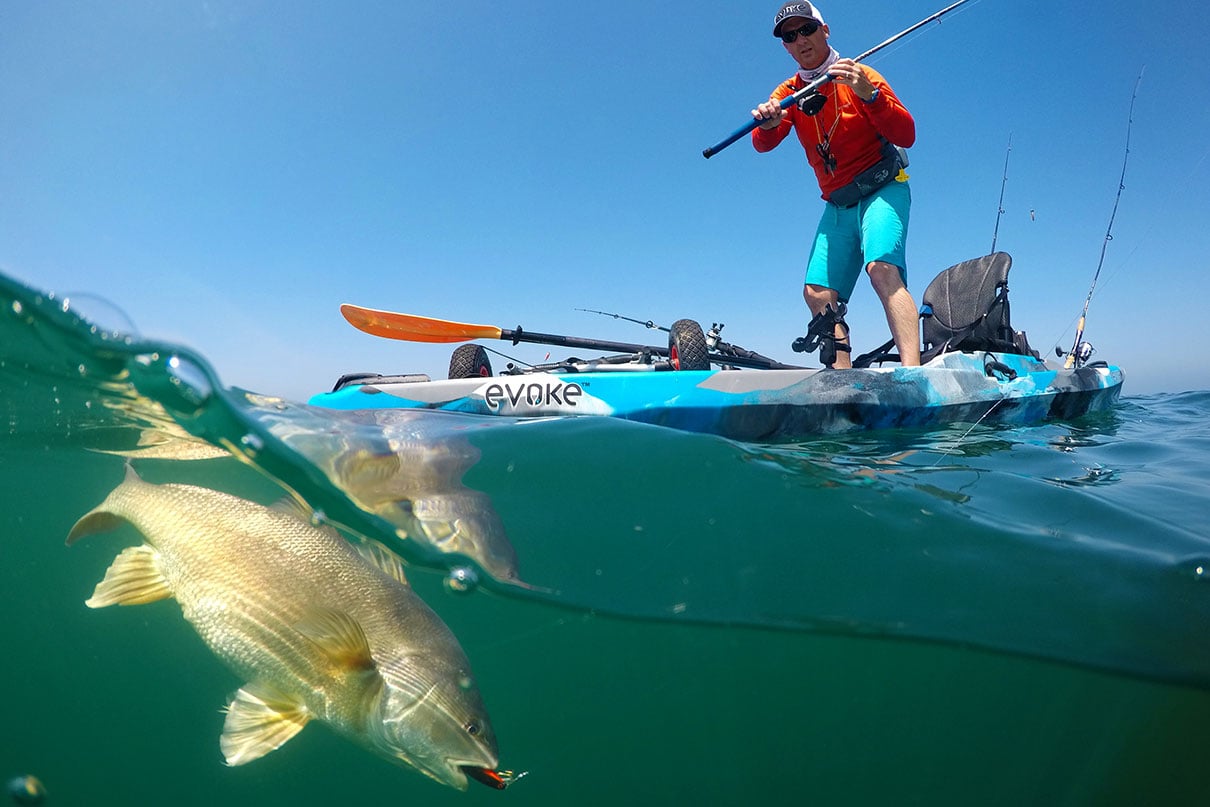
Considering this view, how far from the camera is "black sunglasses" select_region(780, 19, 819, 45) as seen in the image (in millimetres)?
5254

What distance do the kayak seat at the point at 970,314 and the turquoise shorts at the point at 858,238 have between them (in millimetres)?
1122

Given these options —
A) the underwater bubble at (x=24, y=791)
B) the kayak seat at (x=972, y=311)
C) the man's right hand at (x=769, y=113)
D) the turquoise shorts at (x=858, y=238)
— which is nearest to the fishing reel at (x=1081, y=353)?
the kayak seat at (x=972, y=311)

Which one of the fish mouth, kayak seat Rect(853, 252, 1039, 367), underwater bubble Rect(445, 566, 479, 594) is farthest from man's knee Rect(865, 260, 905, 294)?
the fish mouth

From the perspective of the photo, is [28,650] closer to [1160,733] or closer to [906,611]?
[906,611]

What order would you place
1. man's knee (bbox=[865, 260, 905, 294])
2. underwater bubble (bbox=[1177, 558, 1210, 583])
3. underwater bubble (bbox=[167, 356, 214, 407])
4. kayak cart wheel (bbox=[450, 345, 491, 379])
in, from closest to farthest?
1. underwater bubble (bbox=[167, 356, 214, 407])
2. underwater bubble (bbox=[1177, 558, 1210, 583])
3. man's knee (bbox=[865, 260, 905, 294])
4. kayak cart wheel (bbox=[450, 345, 491, 379])

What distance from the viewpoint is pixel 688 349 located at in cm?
511

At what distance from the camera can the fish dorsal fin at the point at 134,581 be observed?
2.35 m

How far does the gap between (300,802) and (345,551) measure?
2.19 m

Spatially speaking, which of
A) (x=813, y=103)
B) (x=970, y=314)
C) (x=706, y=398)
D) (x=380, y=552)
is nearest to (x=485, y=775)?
(x=380, y=552)

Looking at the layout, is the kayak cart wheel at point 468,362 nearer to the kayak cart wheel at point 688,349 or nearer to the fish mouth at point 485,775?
the kayak cart wheel at point 688,349

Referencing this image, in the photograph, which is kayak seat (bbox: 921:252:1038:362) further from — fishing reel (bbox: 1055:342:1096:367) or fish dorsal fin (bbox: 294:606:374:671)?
fish dorsal fin (bbox: 294:606:374:671)

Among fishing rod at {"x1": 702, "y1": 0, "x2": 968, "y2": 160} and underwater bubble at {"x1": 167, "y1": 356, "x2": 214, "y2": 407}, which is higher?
fishing rod at {"x1": 702, "y1": 0, "x2": 968, "y2": 160}

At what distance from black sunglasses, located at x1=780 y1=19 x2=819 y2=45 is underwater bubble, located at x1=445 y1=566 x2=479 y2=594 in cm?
545

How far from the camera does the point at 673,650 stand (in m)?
3.57
